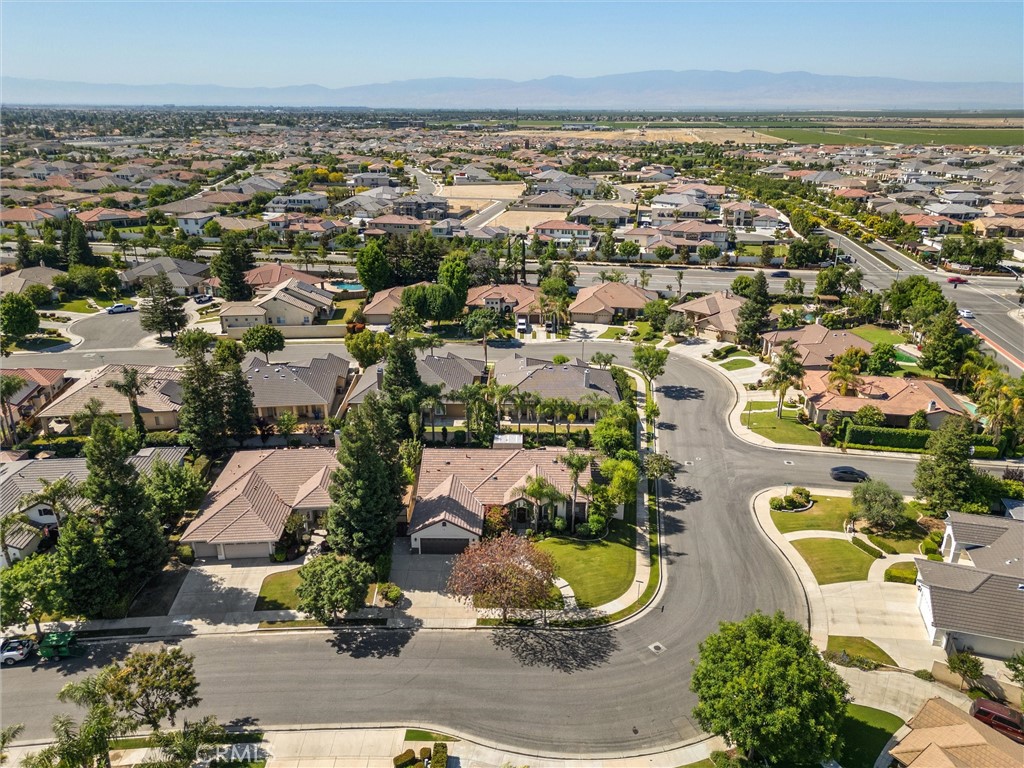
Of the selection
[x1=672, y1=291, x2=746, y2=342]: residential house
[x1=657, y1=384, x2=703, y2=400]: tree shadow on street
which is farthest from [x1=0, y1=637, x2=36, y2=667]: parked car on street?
[x1=672, y1=291, x2=746, y2=342]: residential house

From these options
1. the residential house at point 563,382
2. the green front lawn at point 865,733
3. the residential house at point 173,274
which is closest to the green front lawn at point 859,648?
the green front lawn at point 865,733

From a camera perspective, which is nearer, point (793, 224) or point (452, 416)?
point (452, 416)

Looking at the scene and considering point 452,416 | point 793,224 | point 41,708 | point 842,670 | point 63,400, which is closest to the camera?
point 41,708

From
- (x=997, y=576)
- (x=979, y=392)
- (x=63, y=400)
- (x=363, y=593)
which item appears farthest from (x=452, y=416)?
(x=979, y=392)

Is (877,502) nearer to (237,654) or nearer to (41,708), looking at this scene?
(237,654)

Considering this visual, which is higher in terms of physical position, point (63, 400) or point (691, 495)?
point (63, 400)

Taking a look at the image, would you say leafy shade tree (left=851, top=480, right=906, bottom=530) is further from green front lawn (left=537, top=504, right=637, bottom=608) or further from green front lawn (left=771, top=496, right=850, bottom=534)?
green front lawn (left=537, top=504, right=637, bottom=608)
